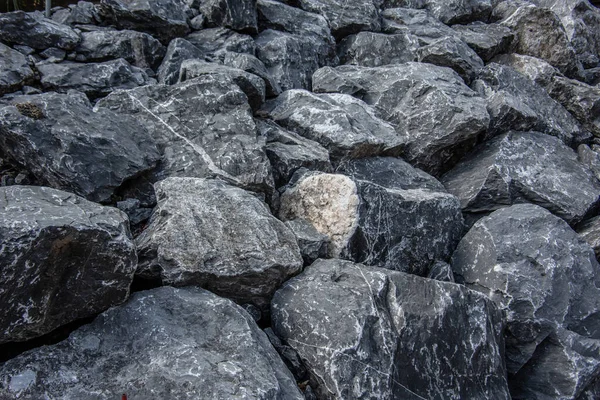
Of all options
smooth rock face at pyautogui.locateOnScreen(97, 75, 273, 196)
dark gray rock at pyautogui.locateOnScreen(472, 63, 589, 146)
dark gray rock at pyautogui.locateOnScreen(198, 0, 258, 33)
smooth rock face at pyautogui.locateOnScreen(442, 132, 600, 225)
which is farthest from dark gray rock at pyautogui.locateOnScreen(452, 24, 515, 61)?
smooth rock face at pyautogui.locateOnScreen(97, 75, 273, 196)

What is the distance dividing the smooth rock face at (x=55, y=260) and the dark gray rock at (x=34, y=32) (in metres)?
3.23

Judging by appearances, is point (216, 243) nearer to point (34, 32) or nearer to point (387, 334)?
point (387, 334)

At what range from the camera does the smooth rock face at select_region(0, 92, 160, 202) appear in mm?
5051

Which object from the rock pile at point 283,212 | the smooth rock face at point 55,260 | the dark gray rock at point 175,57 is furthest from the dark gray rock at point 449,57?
the smooth rock face at point 55,260

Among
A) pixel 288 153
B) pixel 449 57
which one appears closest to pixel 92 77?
pixel 288 153

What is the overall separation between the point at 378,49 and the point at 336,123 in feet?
8.73

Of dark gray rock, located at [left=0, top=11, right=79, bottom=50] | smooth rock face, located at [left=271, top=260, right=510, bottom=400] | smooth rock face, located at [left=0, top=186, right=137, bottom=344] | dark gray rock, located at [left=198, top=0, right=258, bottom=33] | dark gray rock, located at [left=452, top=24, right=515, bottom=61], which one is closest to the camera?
smooth rock face, located at [left=0, top=186, right=137, bottom=344]

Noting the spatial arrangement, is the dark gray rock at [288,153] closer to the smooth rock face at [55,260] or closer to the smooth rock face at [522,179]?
the smooth rock face at [522,179]

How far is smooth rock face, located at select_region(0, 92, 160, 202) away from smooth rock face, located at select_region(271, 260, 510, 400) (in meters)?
1.84

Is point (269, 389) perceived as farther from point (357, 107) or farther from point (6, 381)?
point (357, 107)

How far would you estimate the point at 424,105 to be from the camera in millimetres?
7395

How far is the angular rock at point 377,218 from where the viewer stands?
5449mm

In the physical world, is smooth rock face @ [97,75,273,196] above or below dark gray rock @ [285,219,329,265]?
above

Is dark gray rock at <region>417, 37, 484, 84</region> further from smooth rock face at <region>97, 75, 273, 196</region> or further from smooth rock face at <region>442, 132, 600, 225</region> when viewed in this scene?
smooth rock face at <region>97, 75, 273, 196</region>
